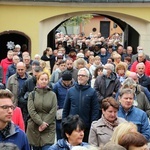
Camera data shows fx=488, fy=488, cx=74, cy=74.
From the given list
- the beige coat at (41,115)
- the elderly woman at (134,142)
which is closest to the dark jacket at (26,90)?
the beige coat at (41,115)

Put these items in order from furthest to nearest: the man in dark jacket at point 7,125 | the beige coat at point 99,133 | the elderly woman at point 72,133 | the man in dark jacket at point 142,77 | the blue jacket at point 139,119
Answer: the man in dark jacket at point 142,77, the blue jacket at point 139,119, the beige coat at point 99,133, the elderly woman at point 72,133, the man in dark jacket at point 7,125

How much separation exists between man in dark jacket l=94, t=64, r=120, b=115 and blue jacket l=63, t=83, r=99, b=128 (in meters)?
1.18

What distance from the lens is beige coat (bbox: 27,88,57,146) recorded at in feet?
28.3

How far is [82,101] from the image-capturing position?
8547mm

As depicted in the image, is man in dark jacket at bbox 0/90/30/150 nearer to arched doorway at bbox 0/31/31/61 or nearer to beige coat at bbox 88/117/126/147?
beige coat at bbox 88/117/126/147

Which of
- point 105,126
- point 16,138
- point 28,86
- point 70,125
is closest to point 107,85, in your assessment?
point 28,86

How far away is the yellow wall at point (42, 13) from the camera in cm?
1956

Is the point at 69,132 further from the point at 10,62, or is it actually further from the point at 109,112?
the point at 10,62

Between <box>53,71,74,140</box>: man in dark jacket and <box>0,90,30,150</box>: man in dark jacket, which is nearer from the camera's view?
<box>0,90,30,150</box>: man in dark jacket

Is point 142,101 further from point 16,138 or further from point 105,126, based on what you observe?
point 16,138

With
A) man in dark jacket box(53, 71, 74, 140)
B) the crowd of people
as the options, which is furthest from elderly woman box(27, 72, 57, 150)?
man in dark jacket box(53, 71, 74, 140)

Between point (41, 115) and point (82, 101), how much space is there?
0.79m

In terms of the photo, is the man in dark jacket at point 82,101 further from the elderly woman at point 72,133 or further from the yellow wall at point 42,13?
the yellow wall at point 42,13

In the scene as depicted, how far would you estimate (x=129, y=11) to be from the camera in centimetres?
2006
